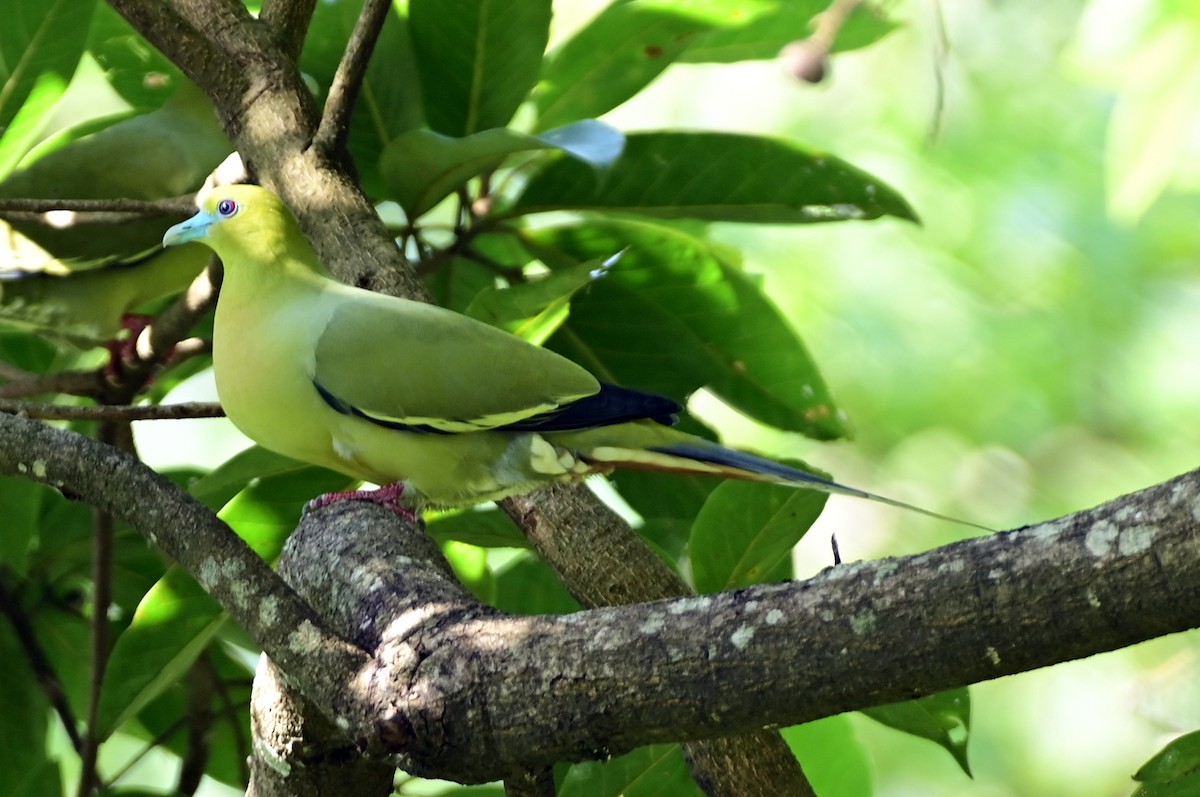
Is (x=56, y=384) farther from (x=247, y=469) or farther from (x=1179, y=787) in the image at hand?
(x=1179, y=787)

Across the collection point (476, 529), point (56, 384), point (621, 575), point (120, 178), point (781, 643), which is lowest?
point (781, 643)

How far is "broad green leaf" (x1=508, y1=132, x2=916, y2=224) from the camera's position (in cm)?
252

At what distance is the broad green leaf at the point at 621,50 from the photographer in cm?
256

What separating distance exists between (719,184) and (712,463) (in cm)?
79

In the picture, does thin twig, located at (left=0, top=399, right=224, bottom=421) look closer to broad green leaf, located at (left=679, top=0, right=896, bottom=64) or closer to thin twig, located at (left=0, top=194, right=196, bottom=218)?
thin twig, located at (left=0, top=194, right=196, bottom=218)

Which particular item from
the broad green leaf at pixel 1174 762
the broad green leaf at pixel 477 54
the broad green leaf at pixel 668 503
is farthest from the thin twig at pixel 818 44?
the broad green leaf at pixel 1174 762

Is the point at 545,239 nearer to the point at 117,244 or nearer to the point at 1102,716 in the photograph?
the point at 117,244

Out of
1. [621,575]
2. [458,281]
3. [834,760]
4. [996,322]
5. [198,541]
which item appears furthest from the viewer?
[996,322]

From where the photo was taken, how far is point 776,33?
8.78 ft

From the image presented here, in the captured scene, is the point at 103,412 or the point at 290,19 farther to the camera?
the point at 290,19

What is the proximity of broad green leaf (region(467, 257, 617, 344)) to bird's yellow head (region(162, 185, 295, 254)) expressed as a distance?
14.0 inches

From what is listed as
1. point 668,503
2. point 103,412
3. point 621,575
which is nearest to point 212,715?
point 103,412

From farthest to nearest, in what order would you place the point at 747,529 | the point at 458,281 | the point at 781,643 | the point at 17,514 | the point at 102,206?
1. the point at 458,281
2. the point at 17,514
3. the point at 102,206
4. the point at 747,529
5. the point at 781,643

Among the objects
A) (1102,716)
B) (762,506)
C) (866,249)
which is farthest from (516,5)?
(1102,716)
